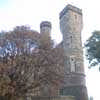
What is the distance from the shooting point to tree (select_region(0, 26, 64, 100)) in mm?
20047

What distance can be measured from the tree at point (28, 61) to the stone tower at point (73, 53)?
22.8 feet

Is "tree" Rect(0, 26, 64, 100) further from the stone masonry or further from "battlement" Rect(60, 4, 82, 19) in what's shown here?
"battlement" Rect(60, 4, 82, 19)

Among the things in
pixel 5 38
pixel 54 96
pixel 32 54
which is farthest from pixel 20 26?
pixel 54 96

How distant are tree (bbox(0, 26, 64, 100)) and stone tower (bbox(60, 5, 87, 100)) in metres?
6.96

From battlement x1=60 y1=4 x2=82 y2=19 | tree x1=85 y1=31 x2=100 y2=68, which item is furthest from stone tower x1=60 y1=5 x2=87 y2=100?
tree x1=85 y1=31 x2=100 y2=68

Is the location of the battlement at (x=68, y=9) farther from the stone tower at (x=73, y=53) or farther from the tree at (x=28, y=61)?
the tree at (x=28, y=61)

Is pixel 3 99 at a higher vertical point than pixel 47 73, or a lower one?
lower

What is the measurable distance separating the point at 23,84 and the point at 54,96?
22.0ft

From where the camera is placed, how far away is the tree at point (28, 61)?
65.8ft

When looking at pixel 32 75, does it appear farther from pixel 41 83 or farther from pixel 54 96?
pixel 54 96

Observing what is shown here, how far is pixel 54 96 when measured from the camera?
2512cm

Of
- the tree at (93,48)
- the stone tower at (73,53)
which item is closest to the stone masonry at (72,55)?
the stone tower at (73,53)

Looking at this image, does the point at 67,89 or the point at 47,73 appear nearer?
the point at 47,73

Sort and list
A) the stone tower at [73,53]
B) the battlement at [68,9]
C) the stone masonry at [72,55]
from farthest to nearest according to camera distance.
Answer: the battlement at [68,9] → the stone tower at [73,53] → the stone masonry at [72,55]
